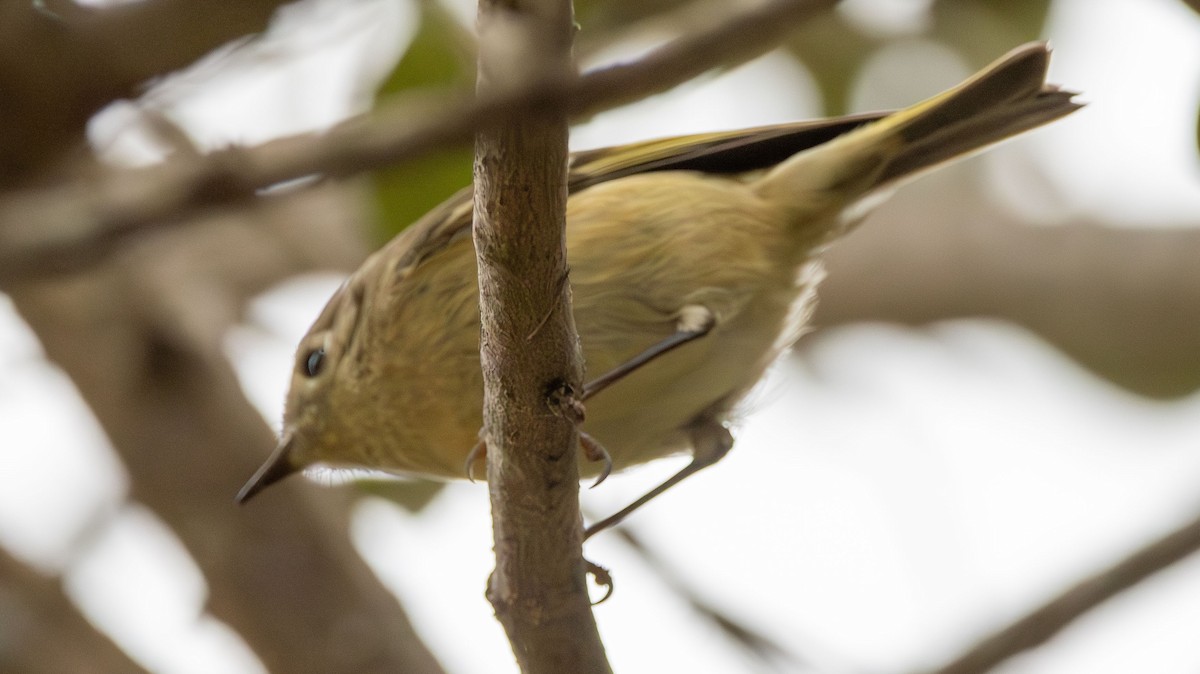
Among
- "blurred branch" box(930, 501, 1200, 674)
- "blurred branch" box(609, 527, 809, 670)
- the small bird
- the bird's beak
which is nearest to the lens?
"blurred branch" box(930, 501, 1200, 674)

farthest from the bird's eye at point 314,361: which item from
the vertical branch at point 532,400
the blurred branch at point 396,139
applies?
the blurred branch at point 396,139

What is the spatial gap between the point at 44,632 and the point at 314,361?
1.34 m

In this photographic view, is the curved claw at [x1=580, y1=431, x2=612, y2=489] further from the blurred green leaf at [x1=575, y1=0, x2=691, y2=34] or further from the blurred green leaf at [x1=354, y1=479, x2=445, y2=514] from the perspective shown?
the blurred green leaf at [x1=354, y1=479, x2=445, y2=514]

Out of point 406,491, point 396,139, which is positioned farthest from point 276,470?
point 396,139

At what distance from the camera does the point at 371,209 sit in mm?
4461

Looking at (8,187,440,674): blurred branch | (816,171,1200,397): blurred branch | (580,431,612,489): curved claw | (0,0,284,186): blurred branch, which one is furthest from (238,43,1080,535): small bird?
(816,171,1200,397): blurred branch

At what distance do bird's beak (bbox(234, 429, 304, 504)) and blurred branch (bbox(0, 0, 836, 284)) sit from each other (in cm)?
238

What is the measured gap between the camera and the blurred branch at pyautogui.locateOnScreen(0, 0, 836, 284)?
1158mm

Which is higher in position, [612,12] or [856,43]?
[612,12]

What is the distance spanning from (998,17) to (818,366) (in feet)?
5.94

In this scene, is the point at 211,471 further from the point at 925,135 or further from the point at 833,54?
the point at 833,54

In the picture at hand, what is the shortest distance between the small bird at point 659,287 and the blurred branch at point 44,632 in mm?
A: 998

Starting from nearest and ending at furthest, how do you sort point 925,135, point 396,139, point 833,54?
point 396,139 < point 925,135 < point 833,54

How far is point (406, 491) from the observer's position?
17.4ft
